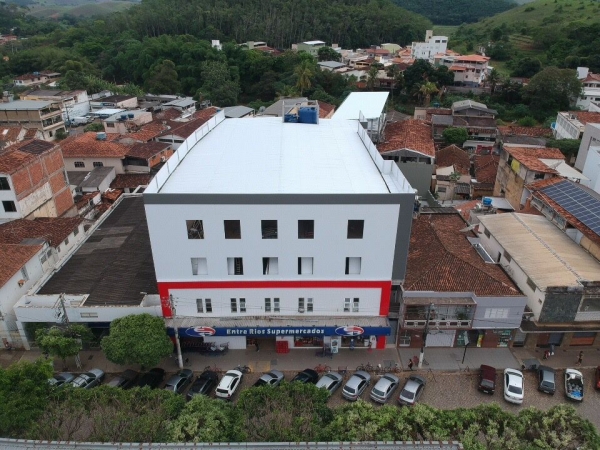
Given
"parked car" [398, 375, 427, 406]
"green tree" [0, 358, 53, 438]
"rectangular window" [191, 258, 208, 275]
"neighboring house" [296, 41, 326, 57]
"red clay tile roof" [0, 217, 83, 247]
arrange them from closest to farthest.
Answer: "green tree" [0, 358, 53, 438] < "parked car" [398, 375, 427, 406] < "rectangular window" [191, 258, 208, 275] < "red clay tile roof" [0, 217, 83, 247] < "neighboring house" [296, 41, 326, 57]

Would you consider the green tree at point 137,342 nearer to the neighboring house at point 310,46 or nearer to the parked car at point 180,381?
the parked car at point 180,381

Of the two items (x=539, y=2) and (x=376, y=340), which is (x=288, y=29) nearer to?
(x=539, y=2)

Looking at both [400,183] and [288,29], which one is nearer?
[400,183]

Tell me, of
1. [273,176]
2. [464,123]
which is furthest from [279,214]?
[464,123]

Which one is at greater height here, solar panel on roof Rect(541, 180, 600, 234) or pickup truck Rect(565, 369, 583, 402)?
solar panel on roof Rect(541, 180, 600, 234)

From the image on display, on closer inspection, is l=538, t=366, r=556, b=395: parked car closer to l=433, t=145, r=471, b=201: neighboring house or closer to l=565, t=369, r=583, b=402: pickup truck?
l=565, t=369, r=583, b=402: pickup truck

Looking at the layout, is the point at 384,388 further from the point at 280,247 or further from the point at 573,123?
the point at 573,123

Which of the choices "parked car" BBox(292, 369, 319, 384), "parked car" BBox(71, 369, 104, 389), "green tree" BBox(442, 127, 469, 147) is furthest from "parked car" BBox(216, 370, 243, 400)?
"green tree" BBox(442, 127, 469, 147)
